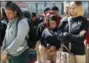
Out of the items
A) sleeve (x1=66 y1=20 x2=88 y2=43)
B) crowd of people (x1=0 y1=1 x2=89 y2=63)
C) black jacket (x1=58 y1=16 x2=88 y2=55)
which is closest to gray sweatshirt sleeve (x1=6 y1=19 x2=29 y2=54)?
crowd of people (x1=0 y1=1 x2=89 y2=63)

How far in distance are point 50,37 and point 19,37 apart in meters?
0.40

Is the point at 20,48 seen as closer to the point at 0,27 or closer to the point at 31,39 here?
the point at 31,39

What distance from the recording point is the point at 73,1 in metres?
4.13

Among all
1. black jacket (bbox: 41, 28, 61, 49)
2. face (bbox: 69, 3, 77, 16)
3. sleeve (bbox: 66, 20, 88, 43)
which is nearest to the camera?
sleeve (bbox: 66, 20, 88, 43)

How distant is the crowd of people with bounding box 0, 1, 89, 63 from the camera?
12.8ft

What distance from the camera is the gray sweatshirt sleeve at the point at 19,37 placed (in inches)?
157

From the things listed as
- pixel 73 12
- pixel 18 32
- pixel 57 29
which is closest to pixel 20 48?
pixel 18 32

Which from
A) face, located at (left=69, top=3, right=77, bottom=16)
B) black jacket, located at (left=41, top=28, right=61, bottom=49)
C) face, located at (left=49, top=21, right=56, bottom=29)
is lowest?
black jacket, located at (left=41, top=28, right=61, bottom=49)

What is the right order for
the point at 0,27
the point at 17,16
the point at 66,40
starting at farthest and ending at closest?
the point at 0,27, the point at 17,16, the point at 66,40

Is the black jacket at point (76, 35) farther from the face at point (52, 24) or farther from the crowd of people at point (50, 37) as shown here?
the face at point (52, 24)

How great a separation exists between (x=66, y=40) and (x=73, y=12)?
371 millimetres

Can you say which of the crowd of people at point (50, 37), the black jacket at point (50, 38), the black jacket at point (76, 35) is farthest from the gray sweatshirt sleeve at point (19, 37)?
the black jacket at point (76, 35)

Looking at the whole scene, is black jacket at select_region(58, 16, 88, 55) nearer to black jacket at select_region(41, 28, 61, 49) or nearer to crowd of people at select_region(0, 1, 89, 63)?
crowd of people at select_region(0, 1, 89, 63)

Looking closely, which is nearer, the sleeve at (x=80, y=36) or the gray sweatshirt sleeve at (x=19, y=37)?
the sleeve at (x=80, y=36)
